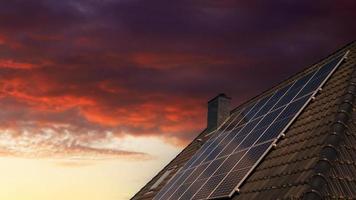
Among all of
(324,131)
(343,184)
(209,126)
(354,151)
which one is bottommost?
(343,184)

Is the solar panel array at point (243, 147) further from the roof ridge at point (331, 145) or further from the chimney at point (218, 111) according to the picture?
the chimney at point (218, 111)

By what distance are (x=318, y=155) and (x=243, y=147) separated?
4328 millimetres

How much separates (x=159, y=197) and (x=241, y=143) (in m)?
4.60

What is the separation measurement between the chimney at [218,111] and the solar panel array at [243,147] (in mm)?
5296

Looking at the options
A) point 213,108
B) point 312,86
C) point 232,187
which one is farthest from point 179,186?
point 213,108

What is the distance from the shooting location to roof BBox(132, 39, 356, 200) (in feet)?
31.4

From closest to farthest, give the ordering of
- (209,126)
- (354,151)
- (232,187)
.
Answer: (354,151)
(232,187)
(209,126)

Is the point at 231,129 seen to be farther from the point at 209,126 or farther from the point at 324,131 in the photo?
the point at 324,131

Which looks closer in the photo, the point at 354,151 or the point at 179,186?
the point at 354,151

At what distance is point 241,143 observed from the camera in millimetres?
15195

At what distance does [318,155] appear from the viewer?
10.4 m

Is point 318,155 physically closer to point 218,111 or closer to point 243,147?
point 243,147

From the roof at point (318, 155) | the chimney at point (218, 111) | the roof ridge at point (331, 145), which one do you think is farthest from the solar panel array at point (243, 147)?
the chimney at point (218, 111)

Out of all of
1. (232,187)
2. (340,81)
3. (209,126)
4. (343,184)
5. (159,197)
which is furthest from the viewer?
(209,126)
